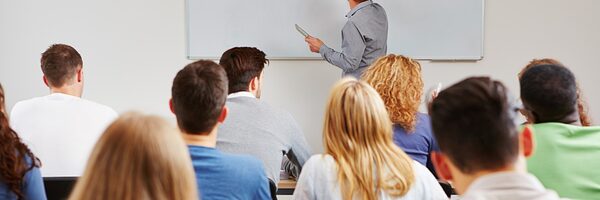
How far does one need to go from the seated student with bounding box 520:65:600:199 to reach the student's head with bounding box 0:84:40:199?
140 cm

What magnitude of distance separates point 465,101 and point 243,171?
3.01ft

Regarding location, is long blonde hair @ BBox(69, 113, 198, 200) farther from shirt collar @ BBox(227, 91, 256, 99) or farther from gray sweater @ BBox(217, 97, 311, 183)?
shirt collar @ BBox(227, 91, 256, 99)

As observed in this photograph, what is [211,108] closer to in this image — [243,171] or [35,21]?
[243,171]

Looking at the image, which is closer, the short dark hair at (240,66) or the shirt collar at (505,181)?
the shirt collar at (505,181)

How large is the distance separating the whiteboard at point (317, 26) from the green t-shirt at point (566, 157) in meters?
2.71

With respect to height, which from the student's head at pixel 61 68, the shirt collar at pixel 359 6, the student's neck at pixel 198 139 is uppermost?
the shirt collar at pixel 359 6

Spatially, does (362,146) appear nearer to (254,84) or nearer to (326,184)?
(326,184)

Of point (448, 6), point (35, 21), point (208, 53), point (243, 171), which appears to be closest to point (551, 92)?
point (243, 171)

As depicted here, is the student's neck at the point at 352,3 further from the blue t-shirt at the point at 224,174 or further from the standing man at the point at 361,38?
the blue t-shirt at the point at 224,174

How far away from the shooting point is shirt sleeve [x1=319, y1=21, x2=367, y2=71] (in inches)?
171

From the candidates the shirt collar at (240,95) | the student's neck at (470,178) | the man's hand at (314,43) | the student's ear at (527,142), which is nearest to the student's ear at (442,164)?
the student's neck at (470,178)

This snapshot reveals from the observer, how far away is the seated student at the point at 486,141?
119 cm

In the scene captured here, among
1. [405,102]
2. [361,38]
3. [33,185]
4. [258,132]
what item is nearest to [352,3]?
[361,38]

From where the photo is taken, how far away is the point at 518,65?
478cm
